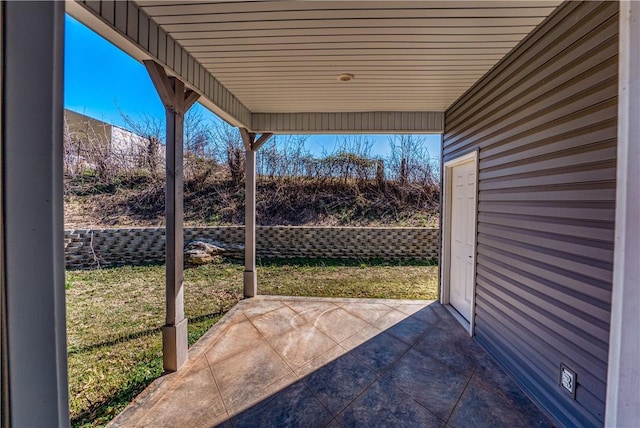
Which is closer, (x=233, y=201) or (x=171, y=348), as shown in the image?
(x=171, y=348)

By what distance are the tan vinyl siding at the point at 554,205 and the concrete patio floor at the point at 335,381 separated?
36cm

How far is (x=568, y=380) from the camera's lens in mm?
1646

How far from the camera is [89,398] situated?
1982mm

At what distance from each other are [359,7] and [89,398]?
3294mm

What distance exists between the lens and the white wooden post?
26.2 inches

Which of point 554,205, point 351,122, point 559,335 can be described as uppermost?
point 351,122

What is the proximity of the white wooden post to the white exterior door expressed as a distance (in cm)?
226

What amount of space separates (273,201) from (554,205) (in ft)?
22.1

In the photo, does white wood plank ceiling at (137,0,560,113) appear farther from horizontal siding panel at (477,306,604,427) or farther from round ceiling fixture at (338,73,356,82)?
horizontal siding panel at (477,306,604,427)

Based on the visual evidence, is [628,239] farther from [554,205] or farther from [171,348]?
[171,348]

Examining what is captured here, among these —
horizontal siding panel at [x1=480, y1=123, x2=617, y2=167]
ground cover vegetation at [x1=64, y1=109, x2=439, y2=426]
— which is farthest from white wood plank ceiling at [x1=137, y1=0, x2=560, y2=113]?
ground cover vegetation at [x1=64, y1=109, x2=439, y2=426]

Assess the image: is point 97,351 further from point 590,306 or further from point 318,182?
point 318,182

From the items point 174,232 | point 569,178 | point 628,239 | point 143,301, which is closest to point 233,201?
point 143,301

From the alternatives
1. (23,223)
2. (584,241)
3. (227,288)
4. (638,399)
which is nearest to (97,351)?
(227,288)
